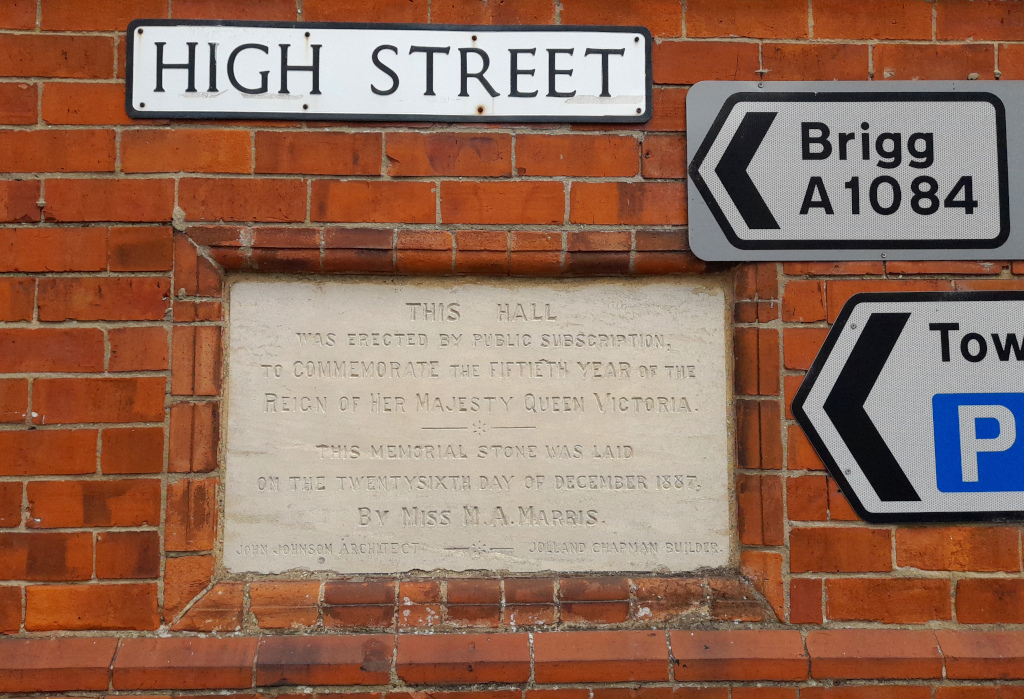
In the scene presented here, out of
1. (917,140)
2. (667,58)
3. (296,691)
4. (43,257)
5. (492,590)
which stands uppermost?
(667,58)

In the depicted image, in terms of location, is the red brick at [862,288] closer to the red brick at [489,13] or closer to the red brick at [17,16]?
the red brick at [489,13]

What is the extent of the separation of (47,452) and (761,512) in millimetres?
1779

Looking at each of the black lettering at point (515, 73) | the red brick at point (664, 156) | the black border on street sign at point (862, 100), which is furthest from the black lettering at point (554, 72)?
the black border on street sign at point (862, 100)

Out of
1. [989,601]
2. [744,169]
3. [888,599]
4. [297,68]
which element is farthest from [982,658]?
[297,68]

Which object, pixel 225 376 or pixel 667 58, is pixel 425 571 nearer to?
pixel 225 376

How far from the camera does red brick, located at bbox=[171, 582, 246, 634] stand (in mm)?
1873

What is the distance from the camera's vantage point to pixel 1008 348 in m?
1.97

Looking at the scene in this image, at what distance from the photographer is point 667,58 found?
2035mm

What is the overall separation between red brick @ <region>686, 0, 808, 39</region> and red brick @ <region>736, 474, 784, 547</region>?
1.16 metres

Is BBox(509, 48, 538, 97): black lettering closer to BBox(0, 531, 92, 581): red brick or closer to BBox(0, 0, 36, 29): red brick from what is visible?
BBox(0, 0, 36, 29): red brick

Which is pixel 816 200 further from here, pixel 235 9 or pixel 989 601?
pixel 235 9

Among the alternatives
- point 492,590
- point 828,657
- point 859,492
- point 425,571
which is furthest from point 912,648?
point 425,571

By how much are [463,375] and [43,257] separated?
43.0 inches

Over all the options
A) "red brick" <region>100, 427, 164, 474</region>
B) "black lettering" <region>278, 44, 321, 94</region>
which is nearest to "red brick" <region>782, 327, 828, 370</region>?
"black lettering" <region>278, 44, 321, 94</region>
